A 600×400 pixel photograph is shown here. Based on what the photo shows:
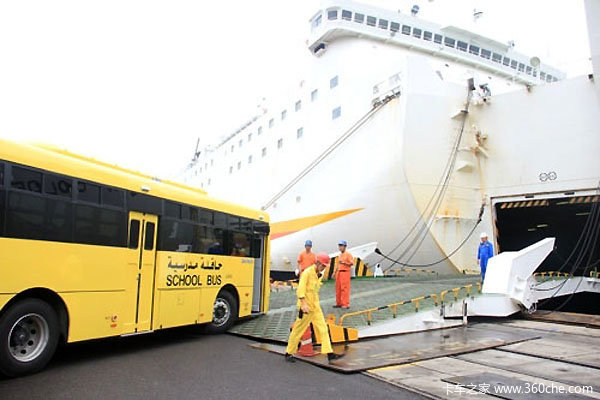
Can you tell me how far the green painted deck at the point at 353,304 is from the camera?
23.5ft

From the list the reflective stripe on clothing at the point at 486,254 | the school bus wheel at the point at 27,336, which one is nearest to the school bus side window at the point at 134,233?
the school bus wheel at the point at 27,336

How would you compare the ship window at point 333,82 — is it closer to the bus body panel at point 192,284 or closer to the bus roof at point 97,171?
the bus roof at point 97,171

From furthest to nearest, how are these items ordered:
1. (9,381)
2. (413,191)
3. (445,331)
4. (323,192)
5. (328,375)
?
(323,192), (413,191), (445,331), (328,375), (9,381)

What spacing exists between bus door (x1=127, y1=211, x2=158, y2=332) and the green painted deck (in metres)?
1.85

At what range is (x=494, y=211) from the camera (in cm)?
1327

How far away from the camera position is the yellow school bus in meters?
4.41

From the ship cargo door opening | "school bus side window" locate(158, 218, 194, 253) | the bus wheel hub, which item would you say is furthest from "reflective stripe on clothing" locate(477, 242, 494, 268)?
the bus wheel hub

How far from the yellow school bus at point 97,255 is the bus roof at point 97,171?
13mm

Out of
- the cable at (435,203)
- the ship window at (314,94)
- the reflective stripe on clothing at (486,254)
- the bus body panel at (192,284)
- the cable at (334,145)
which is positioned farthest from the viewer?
the ship window at (314,94)

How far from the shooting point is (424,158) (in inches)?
505

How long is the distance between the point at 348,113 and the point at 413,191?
431 centimetres

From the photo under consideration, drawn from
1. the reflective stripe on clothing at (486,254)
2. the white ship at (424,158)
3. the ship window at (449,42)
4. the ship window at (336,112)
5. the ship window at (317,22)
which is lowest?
the reflective stripe on clothing at (486,254)

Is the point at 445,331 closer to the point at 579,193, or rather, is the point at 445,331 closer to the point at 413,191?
the point at 413,191

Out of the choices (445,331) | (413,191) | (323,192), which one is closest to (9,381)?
(445,331)
